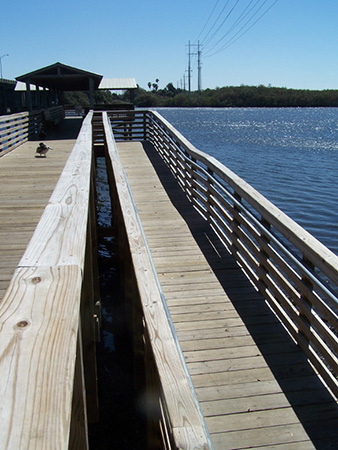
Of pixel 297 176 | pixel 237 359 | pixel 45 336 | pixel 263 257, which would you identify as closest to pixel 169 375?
pixel 45 336

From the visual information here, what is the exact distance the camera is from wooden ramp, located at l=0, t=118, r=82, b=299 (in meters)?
4.90

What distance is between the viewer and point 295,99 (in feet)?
502

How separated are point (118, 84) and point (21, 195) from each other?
29.7m

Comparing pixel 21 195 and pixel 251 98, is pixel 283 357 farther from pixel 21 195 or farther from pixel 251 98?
pixel 251 98

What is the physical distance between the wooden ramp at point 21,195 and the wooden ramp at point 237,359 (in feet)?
5.31

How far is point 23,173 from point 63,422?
932cm

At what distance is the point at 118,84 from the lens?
3538 centimetres

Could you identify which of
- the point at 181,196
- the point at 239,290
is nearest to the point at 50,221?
the point at 239,290

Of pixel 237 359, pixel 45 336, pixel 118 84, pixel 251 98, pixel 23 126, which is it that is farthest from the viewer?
pixel 251 98

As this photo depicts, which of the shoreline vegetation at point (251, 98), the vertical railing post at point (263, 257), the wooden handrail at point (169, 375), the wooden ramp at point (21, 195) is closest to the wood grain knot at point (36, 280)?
the wooden handrail at point (169, 375)

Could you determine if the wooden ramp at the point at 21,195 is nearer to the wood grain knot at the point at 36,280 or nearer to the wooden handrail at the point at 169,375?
the wooden handrail at the point at 169,375

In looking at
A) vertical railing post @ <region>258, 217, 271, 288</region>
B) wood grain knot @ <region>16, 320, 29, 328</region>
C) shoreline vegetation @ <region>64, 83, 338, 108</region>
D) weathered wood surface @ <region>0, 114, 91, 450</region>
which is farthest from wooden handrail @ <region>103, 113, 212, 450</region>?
shoreline vegetation @ <region>64, 83, 338, 108</region>

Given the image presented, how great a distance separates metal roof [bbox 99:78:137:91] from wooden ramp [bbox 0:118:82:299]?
21.3m

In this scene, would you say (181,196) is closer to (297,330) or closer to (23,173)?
(23,173)
